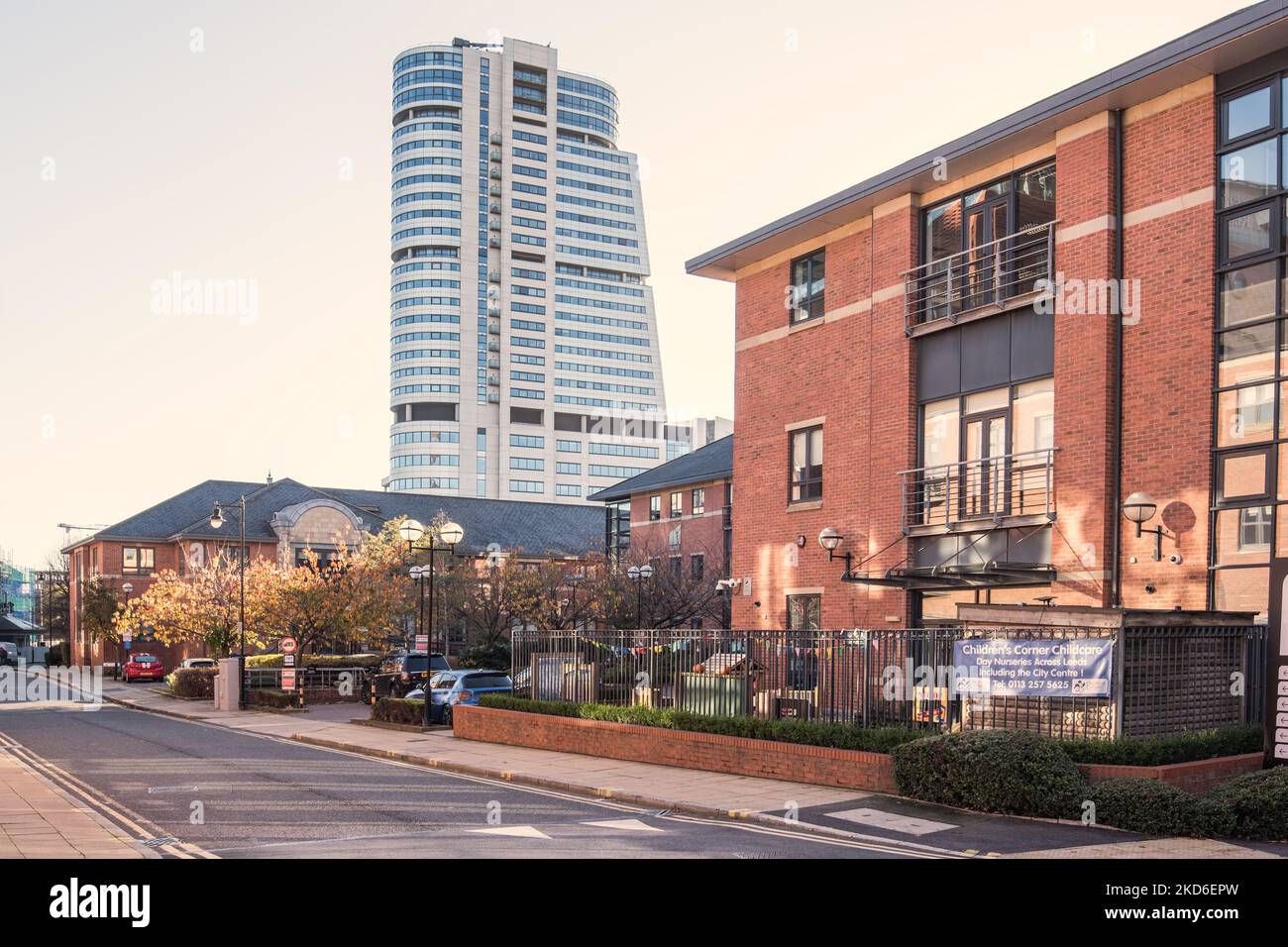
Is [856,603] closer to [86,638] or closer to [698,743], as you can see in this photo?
[698,743]

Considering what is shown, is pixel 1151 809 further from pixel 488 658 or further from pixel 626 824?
pixel 488 658

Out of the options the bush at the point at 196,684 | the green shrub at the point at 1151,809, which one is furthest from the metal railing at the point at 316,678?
the green shrub at the point at 1151,809

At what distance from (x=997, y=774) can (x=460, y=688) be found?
59.1ft

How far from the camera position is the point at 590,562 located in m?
48.5

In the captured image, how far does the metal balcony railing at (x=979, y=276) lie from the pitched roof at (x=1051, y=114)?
1.65 meters

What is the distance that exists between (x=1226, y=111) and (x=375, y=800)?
1637cm

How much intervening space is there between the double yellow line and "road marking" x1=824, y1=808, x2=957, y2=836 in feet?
23.9

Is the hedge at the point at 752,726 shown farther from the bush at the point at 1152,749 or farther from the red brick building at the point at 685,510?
the red brick building at the point at 685,510

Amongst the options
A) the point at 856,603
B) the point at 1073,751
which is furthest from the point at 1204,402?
the point at 856,603

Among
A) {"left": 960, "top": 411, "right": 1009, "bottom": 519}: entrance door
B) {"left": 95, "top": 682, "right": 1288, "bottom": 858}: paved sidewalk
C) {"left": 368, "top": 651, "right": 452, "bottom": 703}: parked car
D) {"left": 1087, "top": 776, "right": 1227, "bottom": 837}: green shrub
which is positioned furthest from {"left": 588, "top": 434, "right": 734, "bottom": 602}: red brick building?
{"left": 1087, "top": 776, "right": 1227, "bottom": 837}: green shrub

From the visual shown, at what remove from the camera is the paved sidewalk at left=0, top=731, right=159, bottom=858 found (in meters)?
11.0

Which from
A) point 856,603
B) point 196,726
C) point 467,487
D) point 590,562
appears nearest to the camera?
point 856,603

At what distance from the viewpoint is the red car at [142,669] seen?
2392 inches

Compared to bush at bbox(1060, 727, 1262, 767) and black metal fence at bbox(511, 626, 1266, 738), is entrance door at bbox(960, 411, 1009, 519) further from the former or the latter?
bush at bbox(1060, 727, 1262, 767)
